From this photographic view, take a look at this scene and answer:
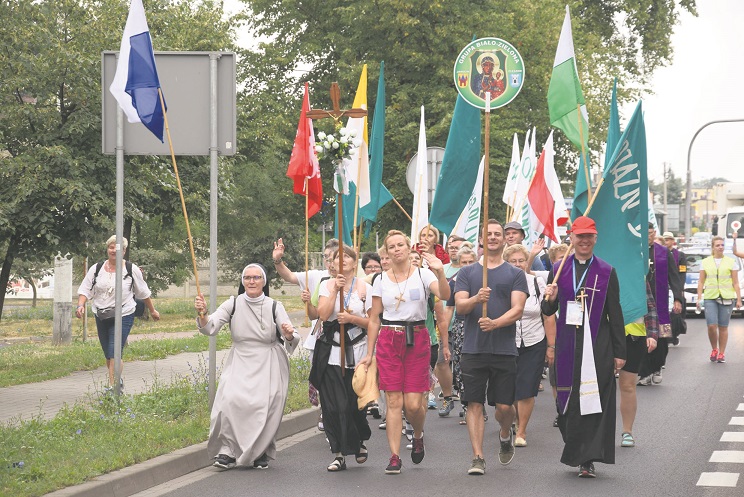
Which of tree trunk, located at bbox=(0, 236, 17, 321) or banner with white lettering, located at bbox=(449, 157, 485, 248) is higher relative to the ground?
banner with white lettering, located at bbox=(449, 157, 485, 248)

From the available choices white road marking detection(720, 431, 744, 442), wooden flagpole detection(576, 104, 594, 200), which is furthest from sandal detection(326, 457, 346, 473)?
white road marking detection(720, 431, 744, 442)

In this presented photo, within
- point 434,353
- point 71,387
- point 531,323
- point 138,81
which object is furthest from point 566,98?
point 71,387

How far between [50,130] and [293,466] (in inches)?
331

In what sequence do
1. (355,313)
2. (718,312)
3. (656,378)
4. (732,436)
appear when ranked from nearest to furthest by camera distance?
(355,313) → (732,436) → (656,378) → (718,312)

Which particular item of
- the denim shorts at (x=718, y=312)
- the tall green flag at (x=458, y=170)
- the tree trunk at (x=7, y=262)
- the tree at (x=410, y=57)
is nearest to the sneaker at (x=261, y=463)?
the tall green flag at (x=458, y=170)

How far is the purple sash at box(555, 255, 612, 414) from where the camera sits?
9.09 metres

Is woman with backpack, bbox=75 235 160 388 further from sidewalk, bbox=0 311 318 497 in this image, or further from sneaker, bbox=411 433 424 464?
sneaker, bbox=411 433 424 464

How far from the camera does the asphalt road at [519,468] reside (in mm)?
8555

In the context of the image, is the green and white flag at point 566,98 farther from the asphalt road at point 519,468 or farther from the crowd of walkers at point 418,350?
the asphalt road at point 519,468

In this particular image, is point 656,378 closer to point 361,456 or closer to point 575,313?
point 361,456

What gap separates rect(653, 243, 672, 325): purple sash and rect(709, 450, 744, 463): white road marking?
67.4 inches

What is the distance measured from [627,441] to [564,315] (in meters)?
1.92

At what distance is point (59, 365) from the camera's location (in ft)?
54.9

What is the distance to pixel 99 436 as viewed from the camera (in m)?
9.66
